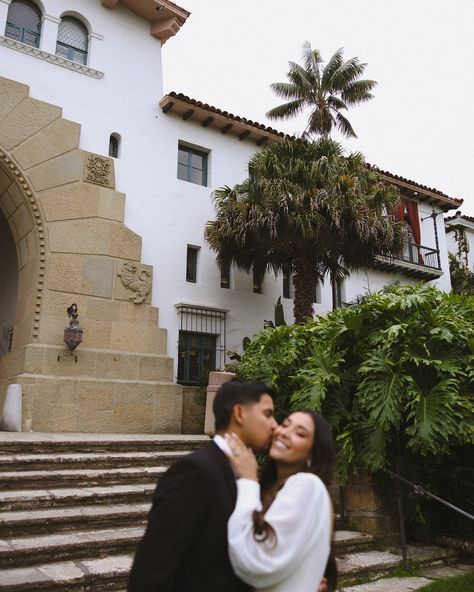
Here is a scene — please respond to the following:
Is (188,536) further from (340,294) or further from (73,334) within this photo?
(340,294)

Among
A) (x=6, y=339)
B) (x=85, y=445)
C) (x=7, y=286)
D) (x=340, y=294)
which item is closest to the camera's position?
(x=85, y=445)

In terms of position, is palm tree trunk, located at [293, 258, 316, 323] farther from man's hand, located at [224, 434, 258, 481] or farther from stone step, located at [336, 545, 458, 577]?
man's hand, located at [224, 434, 258, 481]

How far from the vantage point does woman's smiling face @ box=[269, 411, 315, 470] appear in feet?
6.58

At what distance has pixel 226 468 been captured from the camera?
1923mm

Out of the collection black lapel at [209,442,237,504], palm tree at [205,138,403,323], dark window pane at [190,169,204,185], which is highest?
dark window pane at [190,169,204,185]

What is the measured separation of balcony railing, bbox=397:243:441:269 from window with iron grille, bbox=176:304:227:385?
1037 centimetres

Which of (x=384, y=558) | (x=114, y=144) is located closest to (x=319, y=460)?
(x=384, y=558)

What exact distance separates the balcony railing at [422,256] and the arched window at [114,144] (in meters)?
12.8

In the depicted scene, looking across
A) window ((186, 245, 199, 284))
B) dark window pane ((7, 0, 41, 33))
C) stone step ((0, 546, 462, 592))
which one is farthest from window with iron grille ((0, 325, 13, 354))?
stone step ((0, 546, 462, 592))

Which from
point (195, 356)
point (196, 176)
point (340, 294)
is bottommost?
point (195, 356)

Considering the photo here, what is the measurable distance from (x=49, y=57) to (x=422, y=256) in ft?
52.9

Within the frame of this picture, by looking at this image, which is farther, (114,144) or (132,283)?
(114,144)

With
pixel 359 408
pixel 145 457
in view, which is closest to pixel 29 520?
pixel 145 457

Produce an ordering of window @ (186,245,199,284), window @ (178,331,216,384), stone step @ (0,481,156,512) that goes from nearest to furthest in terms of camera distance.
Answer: stone step @ (0,481,156,512), window @ (178,331,216,384), window @ (186,245,199,284)
